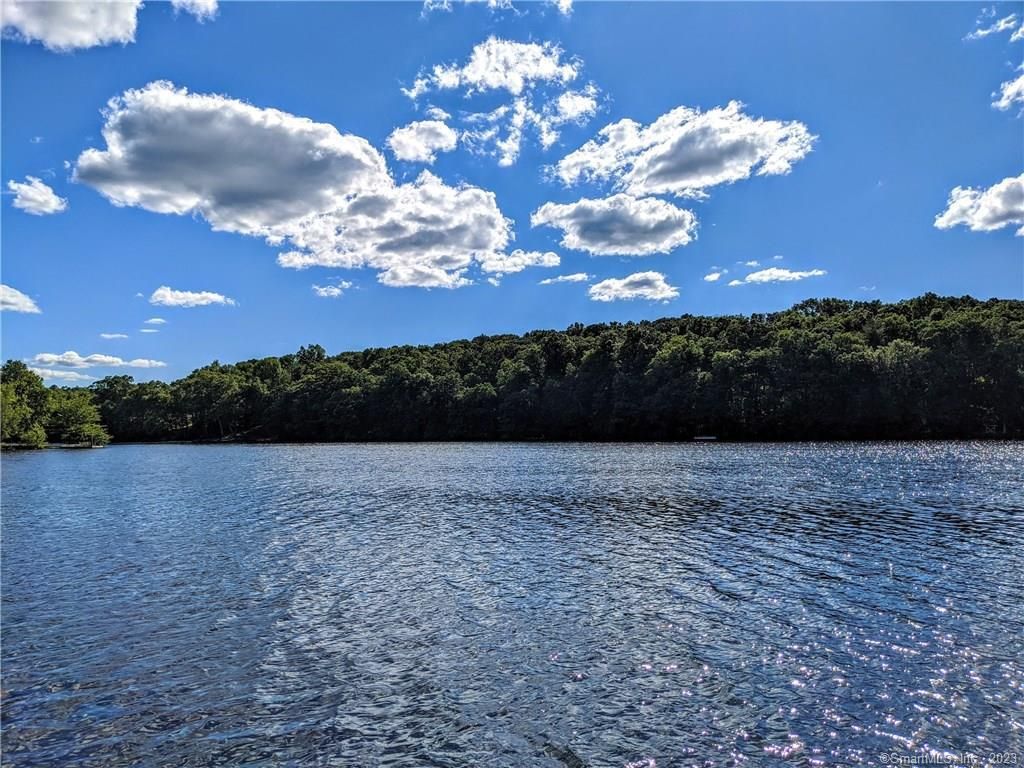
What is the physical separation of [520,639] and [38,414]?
181019 millimetres

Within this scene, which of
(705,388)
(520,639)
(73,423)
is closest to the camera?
(520,639)

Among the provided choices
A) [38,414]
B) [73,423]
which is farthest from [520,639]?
[73,423]

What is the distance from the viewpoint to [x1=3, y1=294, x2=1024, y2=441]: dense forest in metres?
114

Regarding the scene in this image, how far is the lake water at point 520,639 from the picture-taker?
35.6ft

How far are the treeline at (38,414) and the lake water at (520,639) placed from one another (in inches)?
5036

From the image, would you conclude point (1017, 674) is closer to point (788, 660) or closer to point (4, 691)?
point (788, 660)

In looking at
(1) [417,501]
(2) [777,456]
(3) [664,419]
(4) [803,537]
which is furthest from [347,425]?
(4) [803,537]

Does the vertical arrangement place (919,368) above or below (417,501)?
above

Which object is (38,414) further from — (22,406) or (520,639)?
(520,639)

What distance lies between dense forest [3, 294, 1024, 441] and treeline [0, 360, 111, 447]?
3.72ft

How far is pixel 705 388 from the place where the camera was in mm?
132125

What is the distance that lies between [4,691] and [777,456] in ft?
260

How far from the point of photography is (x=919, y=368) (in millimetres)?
114688

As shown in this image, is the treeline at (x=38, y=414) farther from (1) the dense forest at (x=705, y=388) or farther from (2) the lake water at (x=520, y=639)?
(2) the lake water at (x=520, y=639)
